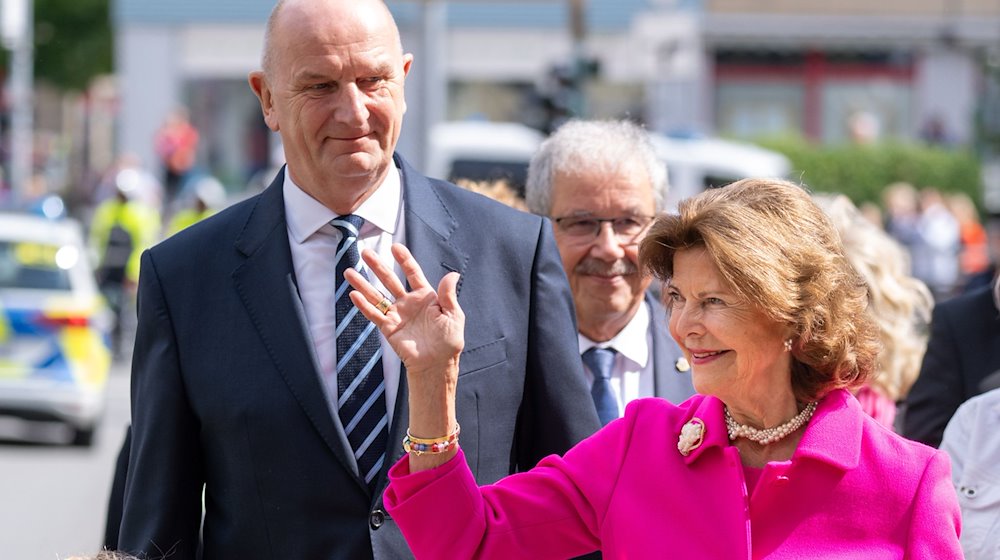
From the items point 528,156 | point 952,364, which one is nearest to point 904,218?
point 528,156

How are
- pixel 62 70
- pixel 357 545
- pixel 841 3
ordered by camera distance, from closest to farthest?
pixel 357 545 < pixel 841 3 < pixel 62 70

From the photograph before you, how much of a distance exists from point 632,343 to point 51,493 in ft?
25.8

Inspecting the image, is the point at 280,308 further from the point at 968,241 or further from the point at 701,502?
the point at 968,241

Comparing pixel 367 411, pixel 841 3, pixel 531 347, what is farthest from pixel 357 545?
pixel 841 3

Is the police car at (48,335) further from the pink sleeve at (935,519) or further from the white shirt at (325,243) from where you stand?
the pink sleeve at (935,519)

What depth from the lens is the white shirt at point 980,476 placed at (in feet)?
12.4

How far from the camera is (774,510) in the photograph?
302 cm

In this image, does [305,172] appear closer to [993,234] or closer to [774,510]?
[774,510]

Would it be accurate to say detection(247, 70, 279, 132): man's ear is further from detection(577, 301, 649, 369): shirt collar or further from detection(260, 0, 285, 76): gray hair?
detection(577, 301, 649, 369): shirt collar

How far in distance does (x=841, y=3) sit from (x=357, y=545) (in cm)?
3412

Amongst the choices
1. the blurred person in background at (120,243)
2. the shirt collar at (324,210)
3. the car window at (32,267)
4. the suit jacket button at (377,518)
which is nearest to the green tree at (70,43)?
the blurred person in background at (120,243)

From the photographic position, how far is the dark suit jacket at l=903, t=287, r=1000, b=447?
4668 mm

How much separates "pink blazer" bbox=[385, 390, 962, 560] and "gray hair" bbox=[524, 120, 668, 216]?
1.45 m

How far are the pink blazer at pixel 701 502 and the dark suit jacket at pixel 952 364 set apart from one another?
1660 millimetres
